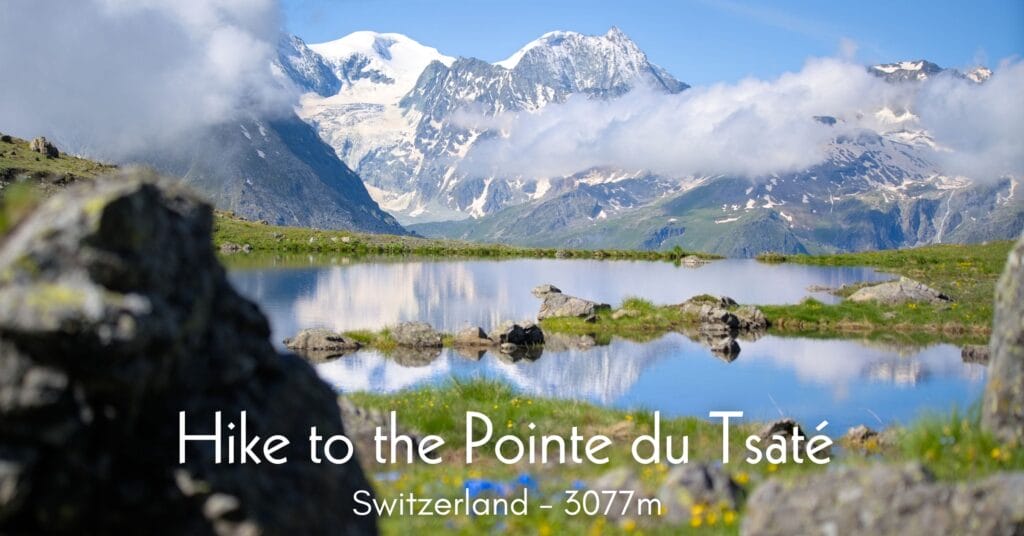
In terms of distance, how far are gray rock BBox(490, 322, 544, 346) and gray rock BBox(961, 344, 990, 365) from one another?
75.3ft

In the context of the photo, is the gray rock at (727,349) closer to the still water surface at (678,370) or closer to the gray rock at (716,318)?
the still water surface at (678,370)

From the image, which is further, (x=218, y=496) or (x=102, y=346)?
(x=218, y=496)

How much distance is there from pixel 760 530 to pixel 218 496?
18.4 feet

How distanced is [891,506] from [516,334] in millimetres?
39028

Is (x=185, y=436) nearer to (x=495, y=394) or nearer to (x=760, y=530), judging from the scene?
(x=760, y=530)

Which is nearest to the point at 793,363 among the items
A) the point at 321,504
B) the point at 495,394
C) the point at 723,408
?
the point at 723,408

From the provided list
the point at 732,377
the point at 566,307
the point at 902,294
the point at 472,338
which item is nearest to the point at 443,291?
the point at 566,307

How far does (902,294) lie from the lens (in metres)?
59.7

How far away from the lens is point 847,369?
124ft

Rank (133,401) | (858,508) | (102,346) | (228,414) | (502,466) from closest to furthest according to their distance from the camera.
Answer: (102,346) → (133,401) → (228,414) → (858,508) → (502,466)

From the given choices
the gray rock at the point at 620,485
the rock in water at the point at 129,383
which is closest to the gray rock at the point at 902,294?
the gray rock at the point at 620,485

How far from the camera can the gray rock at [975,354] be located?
40.2 m

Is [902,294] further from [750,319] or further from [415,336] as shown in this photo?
[415,336]

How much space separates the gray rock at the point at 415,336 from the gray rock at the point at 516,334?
3485 mm
